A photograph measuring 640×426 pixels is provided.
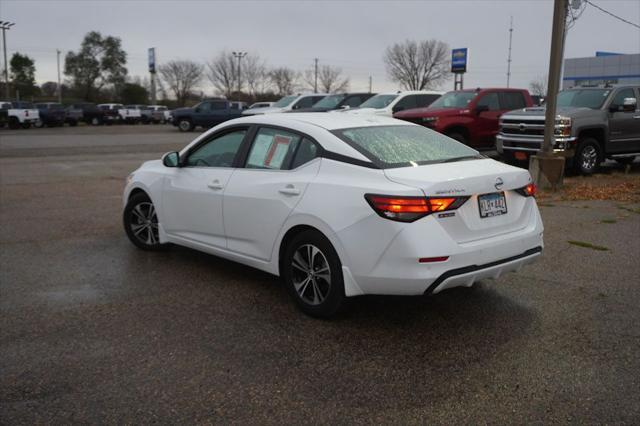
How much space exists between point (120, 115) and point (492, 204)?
160ft

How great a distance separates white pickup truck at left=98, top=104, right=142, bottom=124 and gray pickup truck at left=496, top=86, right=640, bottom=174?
40.5 m

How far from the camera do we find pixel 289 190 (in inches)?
189

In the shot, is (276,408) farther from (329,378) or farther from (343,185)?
(343,185)

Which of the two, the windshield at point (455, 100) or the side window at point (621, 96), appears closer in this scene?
the side window at point (621, 96)

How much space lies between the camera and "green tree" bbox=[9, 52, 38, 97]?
306 feet

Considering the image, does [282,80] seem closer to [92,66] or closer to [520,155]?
[92,66]

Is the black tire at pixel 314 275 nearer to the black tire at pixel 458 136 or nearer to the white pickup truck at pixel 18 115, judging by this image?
the black tire at pixel 458 136

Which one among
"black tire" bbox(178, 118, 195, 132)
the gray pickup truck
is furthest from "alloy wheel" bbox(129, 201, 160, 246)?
"black tire" bbox(178, 118, 195, 132)

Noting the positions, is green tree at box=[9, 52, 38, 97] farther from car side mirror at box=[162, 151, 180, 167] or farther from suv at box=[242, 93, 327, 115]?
car side mirror at box=[162, 151, 180, 167]

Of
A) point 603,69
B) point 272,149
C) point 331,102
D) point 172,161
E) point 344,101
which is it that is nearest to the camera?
point 272,149

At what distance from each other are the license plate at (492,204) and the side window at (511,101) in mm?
12650

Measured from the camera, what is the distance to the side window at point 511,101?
1645 centimetres

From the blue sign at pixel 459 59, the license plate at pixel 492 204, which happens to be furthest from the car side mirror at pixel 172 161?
the blue sign at pixel 459 59

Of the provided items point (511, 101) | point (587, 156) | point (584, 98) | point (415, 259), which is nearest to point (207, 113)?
point (511, 101)
